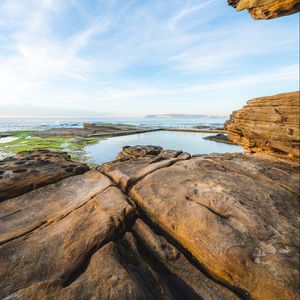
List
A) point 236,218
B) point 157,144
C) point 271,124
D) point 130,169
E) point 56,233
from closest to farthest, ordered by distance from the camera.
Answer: point 56,233 < point 236,218 < point 271,124 < point 130,169 < point 157,144

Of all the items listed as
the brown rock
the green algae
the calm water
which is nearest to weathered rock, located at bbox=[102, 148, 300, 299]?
the brown rock

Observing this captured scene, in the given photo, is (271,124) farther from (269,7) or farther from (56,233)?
(56,233)

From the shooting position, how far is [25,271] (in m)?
4.77

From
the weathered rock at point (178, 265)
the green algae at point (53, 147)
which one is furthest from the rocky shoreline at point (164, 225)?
the green algae at point (53, 147)

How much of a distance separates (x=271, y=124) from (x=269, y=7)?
4737mm

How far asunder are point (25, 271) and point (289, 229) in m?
6.91

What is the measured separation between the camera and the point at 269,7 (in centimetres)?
842

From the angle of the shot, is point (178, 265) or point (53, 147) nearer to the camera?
point (178, 265)

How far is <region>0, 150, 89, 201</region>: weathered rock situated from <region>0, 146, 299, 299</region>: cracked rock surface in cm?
21

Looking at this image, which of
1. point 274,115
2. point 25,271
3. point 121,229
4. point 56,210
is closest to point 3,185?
point 56,210

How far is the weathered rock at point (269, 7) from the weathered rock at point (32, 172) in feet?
33.8

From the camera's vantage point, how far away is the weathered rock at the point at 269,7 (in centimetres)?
796

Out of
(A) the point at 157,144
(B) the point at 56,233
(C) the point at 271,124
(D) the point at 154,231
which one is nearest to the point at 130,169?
(D) the point at 154,231

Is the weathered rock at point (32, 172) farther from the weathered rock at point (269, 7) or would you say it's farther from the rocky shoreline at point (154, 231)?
the weathered rock at point (269, 7)
